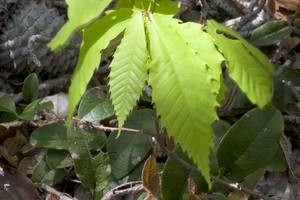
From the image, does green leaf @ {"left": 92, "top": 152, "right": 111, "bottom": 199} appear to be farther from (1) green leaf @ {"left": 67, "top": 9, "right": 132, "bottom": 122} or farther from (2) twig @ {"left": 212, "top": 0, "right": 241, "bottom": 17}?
(2) twig @ {"left": 212, "top": 0, "right": 241, "bottom": 17}

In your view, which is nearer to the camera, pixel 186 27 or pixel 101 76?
pixel 186 27

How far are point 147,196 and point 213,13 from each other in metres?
0.94

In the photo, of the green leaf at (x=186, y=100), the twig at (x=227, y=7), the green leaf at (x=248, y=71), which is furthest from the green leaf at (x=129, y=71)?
the twig at (x=227, y=7)

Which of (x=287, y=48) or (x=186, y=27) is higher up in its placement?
(x=186, y=27)

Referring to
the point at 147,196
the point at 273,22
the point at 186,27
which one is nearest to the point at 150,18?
the point at 186,27

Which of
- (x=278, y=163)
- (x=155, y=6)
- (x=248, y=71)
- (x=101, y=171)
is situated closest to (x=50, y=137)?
(x=101, y=171)

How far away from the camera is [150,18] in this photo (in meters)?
0.94

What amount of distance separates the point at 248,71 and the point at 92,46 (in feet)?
0.92

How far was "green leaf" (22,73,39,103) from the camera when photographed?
1530 mm

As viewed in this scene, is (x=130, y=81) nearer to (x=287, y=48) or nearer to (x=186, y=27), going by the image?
(x=186, y=27)

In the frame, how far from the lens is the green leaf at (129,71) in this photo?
88 centimetres

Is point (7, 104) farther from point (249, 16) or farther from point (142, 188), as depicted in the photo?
point (249, 16)

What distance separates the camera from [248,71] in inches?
33.6

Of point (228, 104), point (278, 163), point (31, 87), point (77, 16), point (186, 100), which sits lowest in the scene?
point (278, 163)
